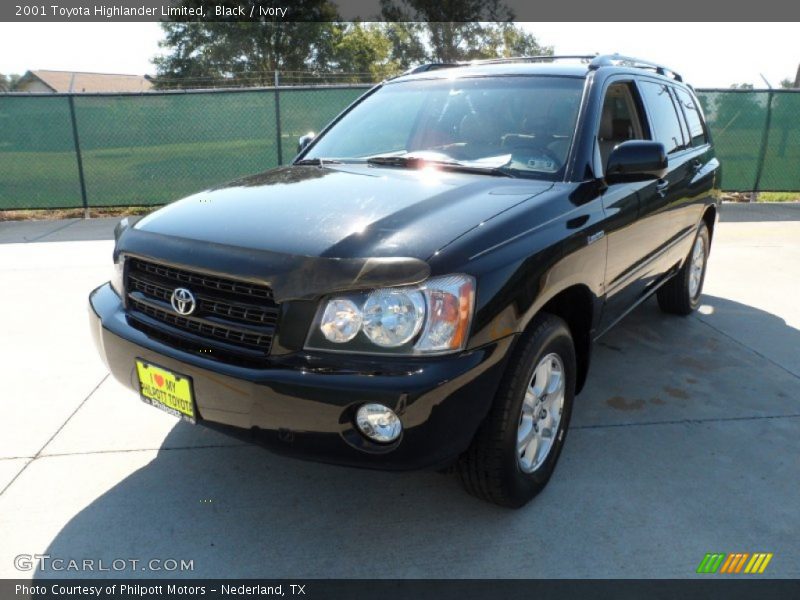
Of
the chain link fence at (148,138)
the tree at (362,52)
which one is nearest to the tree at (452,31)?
the tree at (362,52)

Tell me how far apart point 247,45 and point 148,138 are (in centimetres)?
3814

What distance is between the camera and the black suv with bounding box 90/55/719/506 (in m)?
→ 2.12

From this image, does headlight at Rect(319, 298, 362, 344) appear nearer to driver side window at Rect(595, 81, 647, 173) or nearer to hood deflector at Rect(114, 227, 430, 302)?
hood deflector at Rect(114, 227, 430, 302)

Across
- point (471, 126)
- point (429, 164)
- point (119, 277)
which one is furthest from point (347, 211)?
point (471, 126)

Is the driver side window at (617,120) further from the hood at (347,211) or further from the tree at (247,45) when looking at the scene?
the tree at (247,45)

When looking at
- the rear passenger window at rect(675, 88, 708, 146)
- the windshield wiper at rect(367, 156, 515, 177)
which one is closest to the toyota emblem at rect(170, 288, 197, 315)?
the windshield wiper at rect(367, 156, 515, 177)

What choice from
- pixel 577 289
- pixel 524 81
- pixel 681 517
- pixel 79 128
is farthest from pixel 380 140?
pixel 79 128

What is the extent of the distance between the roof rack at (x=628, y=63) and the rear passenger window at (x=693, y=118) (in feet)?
0.49

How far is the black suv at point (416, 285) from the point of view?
2.12 metres

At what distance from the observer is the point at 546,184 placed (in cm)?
290

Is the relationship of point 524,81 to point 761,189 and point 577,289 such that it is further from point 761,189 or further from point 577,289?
point 761,189

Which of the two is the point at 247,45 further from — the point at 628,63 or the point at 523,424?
the point at 523,424

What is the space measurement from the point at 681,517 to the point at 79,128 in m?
9.82

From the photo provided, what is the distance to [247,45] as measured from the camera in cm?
4431
